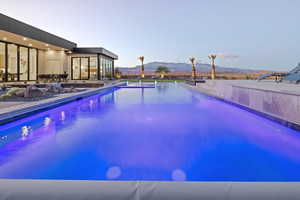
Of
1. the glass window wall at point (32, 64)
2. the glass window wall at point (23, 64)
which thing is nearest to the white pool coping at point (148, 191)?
the glass window wall at point (23, 64)

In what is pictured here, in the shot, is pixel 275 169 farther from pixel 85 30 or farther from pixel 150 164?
pixel 85 30

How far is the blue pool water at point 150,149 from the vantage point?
266 cm

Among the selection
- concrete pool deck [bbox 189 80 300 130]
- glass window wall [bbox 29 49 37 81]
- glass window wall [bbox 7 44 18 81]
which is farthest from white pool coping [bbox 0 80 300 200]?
glass window wall [bbox 29 49 37 81]

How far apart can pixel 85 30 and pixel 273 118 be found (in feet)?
62.9

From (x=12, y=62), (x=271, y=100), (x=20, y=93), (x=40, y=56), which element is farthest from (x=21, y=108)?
(x=40, y=56)

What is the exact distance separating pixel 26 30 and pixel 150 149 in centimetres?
1179

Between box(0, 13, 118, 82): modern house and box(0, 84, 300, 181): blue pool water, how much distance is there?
8.35 metres

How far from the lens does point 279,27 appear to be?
20375 mm

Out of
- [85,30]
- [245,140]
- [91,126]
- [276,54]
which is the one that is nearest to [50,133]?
[91,126]

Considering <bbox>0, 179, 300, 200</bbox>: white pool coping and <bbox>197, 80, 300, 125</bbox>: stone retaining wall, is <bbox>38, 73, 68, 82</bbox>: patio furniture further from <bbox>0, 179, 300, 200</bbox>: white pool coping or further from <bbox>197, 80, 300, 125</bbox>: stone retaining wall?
<bbox>0, 179, 300, 200</bbox>: white pool coping

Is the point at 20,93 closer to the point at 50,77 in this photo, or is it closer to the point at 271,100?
the point at 271,100

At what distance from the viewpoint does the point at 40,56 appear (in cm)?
1869

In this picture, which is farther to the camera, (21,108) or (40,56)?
(40,56)

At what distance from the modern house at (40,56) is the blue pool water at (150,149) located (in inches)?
329
